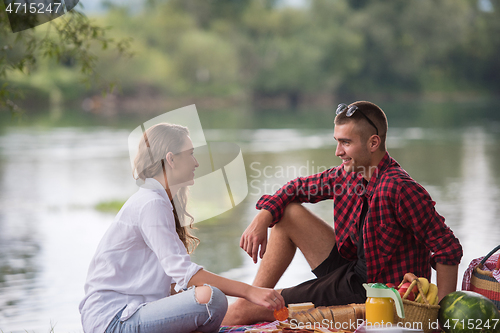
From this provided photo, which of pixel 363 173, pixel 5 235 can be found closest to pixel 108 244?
pixel 363 173

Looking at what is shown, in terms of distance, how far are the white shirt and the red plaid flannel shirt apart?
0.76m

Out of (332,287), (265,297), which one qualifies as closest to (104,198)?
(332,287)

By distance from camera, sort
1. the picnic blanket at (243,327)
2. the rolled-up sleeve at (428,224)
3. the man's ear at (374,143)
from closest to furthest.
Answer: the rolled-up sleeve at (428,224) < the man's ear at (374,143) < the picnic blanket at (243,327)

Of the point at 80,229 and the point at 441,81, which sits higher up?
the point at 441,81

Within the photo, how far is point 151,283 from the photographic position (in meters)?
2.36

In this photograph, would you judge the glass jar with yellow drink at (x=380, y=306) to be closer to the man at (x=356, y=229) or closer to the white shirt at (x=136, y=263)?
the man at (x=356, y=229)

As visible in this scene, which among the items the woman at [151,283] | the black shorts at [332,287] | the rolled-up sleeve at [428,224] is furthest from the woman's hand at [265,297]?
the rolled-up sleeve at [428,224]

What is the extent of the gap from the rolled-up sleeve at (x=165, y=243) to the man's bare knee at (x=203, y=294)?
0.07 m

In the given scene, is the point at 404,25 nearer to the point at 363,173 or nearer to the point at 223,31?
the point at 223,31

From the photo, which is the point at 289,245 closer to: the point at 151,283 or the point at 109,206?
the point at 151,283

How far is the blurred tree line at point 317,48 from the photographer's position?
55375 millimetres

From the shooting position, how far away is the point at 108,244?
235 centimetres

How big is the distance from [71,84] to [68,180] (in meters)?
39.1

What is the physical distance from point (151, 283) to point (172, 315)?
0.53 ft
